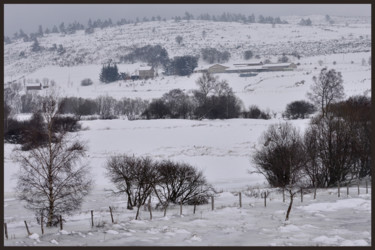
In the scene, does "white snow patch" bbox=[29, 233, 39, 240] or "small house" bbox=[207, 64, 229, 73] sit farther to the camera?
"small house" bbox=[207, 64, 229, 73]

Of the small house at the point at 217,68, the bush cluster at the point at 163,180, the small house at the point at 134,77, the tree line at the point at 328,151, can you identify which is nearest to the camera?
the bush cluster at the point at 163,180

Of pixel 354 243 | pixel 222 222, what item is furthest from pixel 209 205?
pixel 354 243

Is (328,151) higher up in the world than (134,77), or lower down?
lower down

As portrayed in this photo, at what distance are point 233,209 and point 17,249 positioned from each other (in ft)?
36.8

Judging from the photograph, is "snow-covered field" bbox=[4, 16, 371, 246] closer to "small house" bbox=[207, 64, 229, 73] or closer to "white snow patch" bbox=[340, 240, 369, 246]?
"white snow patch" bbox=[340, 240, 369, 246]

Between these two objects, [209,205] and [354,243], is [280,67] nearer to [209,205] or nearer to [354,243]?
[209,205]

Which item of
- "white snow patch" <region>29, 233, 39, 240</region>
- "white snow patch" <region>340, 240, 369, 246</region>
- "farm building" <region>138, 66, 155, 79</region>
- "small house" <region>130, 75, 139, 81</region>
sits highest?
"farm building" <region>138, 66, 155, 79</region>

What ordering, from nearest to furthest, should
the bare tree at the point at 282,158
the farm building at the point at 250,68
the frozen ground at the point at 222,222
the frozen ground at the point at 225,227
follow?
the frozen ground at the point at 225,227
the frozen ground at the point at 222,222
the bare tree at the point at 282,158
the farm building at the point at 250,68

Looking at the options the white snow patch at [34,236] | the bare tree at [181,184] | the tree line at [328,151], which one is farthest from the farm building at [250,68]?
the white snow patch at [34,236]

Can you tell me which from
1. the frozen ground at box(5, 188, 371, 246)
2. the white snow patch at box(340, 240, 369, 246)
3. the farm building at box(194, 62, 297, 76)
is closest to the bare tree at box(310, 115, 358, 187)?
the frozen ground at box(5, 188, 371, 246)

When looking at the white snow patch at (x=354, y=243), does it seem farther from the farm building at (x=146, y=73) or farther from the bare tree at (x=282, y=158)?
the farm building at (x=146, y=73)

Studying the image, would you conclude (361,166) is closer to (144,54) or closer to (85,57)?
(144,54)

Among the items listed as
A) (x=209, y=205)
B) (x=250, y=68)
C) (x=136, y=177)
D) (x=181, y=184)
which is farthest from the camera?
(x=250, y=68)

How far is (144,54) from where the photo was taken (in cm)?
19000
